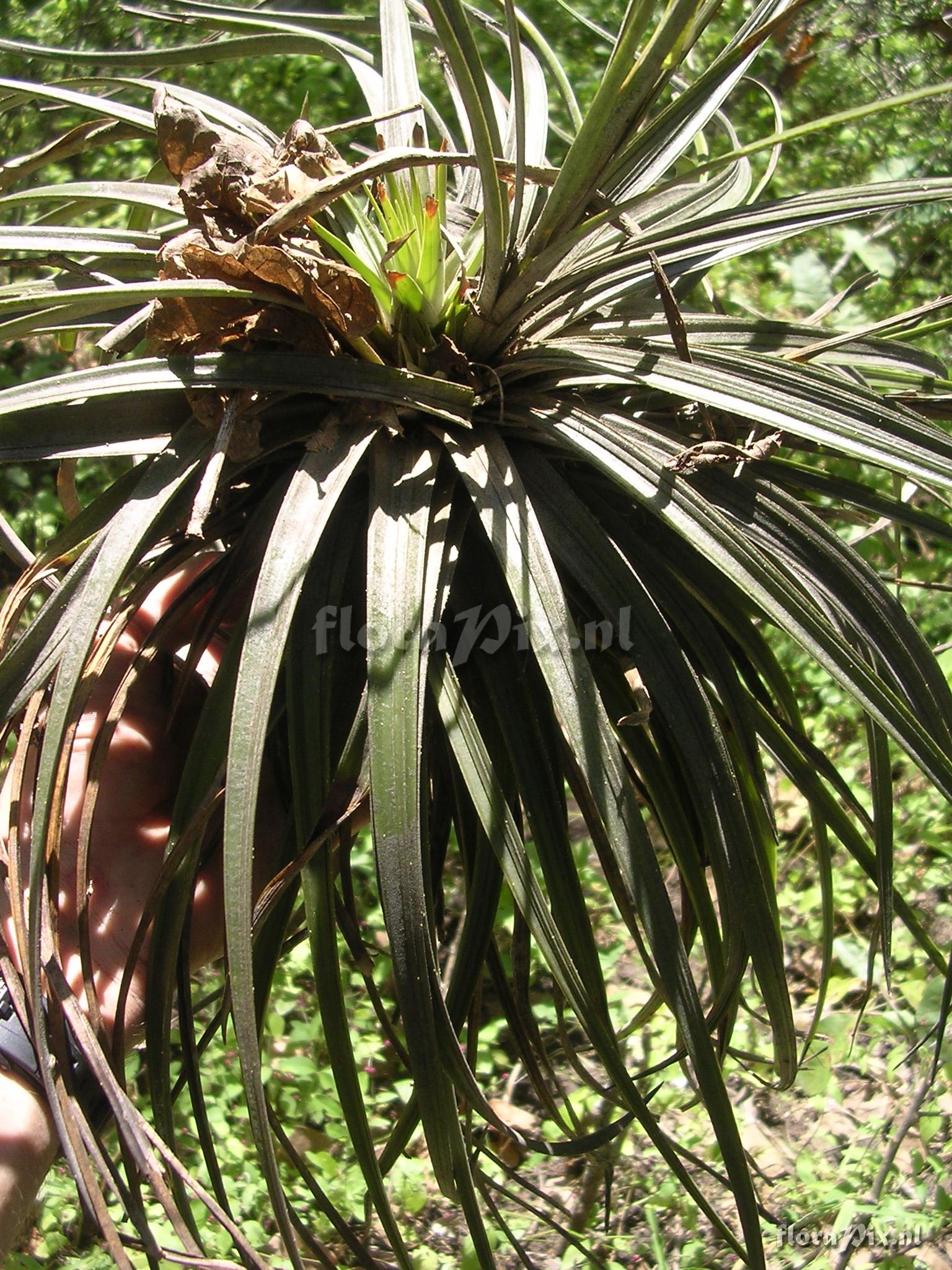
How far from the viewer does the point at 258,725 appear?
2.26 feet

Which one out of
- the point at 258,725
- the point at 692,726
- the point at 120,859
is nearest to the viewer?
the point at 258,725

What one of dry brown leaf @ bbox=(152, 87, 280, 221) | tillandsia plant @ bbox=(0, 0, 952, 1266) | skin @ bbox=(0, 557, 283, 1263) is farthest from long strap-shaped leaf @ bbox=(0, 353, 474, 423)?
skin @ bbox=(0, 557, 283, 1263)

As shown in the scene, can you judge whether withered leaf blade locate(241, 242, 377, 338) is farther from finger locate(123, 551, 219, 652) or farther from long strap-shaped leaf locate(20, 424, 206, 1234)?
finger locate(123, 551, 219, 652)

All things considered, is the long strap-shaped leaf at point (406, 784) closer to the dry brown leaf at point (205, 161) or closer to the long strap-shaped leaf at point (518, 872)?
the long strap-shaped leaf at point (518, 872)

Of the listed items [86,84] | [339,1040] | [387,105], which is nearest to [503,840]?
[339,1040]

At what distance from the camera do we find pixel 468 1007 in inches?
34.4

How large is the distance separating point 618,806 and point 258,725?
0.26 m

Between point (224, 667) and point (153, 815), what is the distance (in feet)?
0.87

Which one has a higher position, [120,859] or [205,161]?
[205,161]

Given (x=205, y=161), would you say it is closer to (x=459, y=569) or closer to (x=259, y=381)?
(x=259, y=381)

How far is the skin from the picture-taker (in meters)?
0.91

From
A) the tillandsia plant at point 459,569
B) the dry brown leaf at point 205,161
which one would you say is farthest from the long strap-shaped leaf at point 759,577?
the dry brown leaf at point 205,161

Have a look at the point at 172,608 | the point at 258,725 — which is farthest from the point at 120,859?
the point at 258,725

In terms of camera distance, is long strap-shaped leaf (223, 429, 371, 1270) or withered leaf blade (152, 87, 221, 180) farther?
withered leaf blade (152, 87, 221, 180)
